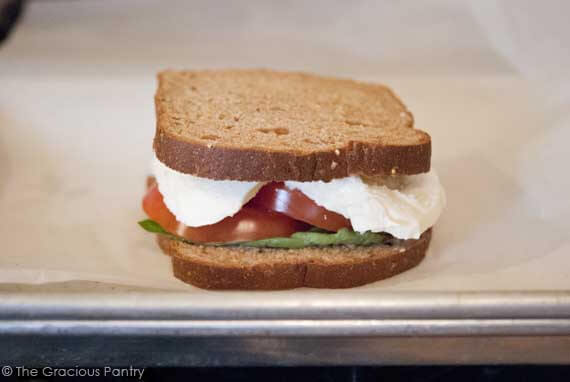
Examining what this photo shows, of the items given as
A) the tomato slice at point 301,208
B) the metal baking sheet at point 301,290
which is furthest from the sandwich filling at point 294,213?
the metal baking sheet at point 301,290

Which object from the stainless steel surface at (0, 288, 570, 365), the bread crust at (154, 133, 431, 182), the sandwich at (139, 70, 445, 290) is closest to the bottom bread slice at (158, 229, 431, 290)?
the sandwich at (139, 70, 445, 290)

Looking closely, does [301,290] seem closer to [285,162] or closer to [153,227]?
[285,162]

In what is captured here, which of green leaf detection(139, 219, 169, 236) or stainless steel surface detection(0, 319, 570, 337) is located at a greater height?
stainless steel surface detection(0, 319, 570, 337)

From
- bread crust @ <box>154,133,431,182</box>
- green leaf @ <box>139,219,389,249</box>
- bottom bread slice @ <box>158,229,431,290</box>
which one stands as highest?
bread crust @ <box>154,133,431,182</box>

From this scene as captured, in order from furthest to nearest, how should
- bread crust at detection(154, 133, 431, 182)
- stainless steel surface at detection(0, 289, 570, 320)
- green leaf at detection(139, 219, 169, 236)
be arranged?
1. green leaf at detection(139, 219, 169, 236)
2. bread crust at detection(154, 133, 431, 182)
3. stainless steel surface at detection(0, 289, 570, 320)

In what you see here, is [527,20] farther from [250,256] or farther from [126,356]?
[126,356]

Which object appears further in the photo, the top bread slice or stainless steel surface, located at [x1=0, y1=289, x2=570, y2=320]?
the top bread slice

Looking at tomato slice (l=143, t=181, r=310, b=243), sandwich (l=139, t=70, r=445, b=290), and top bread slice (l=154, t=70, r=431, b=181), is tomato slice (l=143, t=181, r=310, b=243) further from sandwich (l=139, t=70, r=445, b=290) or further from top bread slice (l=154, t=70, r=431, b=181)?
top bread slice (l=154, t=70, r=431, b=181)
